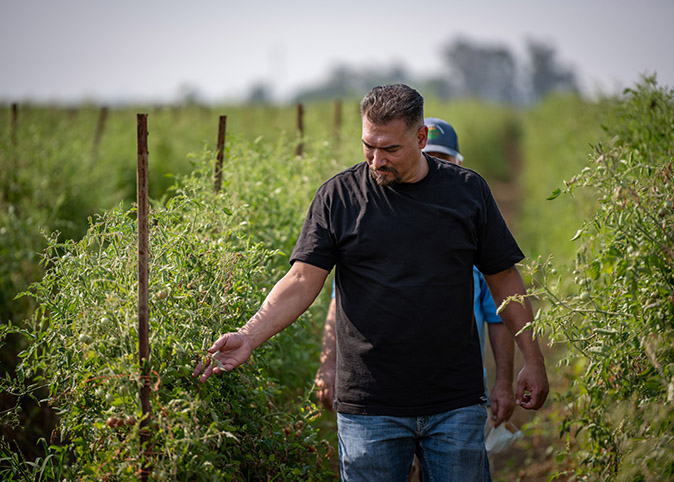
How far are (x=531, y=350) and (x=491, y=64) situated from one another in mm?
112019

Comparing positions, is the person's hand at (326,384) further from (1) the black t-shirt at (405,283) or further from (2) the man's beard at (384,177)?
(2) the man's beard at (384,177)

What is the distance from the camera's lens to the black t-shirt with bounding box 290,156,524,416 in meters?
2.29

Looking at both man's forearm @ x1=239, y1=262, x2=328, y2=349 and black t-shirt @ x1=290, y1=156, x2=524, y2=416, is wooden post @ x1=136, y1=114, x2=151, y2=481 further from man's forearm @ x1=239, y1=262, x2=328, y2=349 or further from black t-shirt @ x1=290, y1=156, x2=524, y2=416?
black t-shirt @ x1=290, y1=156, x2=524, y2=416

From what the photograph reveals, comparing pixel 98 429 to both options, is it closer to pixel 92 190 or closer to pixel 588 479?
pixel 588 479

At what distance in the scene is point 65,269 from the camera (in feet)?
7.36

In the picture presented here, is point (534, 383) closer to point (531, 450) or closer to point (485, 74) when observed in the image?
point (531, 450)

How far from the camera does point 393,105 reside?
2293 millimetres

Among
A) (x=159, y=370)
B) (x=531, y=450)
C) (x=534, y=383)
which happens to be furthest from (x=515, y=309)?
(x=531, y=450)

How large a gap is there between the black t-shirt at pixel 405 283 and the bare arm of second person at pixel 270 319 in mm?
74

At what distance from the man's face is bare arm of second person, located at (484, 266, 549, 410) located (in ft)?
1.83

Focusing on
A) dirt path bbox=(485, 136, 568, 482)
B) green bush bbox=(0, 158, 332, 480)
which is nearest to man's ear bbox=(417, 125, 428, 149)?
green bush bbox=(0, 158, 332, 480)

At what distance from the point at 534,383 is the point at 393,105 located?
1.15 meters

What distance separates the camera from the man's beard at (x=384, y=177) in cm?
234

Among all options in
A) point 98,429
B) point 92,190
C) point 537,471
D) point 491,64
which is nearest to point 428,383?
point 98,429
